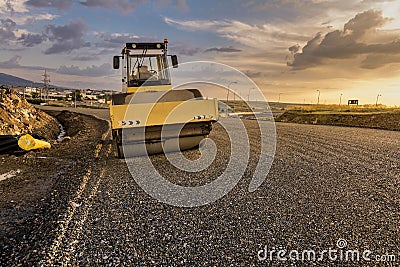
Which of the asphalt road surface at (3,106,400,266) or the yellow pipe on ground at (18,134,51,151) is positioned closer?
the asphalt road surface at (3,106,400,266)

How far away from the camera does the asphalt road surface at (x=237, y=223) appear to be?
12.6 ft

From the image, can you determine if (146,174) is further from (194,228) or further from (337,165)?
(337,165)

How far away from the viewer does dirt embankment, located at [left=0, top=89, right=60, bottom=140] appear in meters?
17.6

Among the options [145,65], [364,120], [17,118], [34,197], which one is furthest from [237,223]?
[364,120]

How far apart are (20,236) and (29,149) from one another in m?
8.07

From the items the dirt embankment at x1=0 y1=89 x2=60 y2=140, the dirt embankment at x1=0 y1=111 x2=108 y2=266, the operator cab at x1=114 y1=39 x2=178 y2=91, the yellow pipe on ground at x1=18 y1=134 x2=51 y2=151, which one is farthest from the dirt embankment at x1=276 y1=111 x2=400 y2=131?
the dirt embankment at x1=0 y1=89 x2=60 y2=140

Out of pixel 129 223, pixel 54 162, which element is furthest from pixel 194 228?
pixel 54 162

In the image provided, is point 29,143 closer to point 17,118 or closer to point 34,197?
point 34,197

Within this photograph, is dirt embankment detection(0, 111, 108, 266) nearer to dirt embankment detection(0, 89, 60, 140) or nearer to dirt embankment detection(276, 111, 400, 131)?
dirt embankment detection(0, 89, 60, 140)

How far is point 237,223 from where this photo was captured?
4.79m

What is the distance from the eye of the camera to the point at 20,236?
15.4ft

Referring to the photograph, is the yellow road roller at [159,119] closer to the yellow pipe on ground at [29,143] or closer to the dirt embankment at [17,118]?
the yellow pipe on ground at [29,143]

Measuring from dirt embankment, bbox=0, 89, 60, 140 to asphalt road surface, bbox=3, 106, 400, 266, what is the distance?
1197 centimetres

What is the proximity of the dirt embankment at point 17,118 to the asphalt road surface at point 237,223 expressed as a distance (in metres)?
12.0
